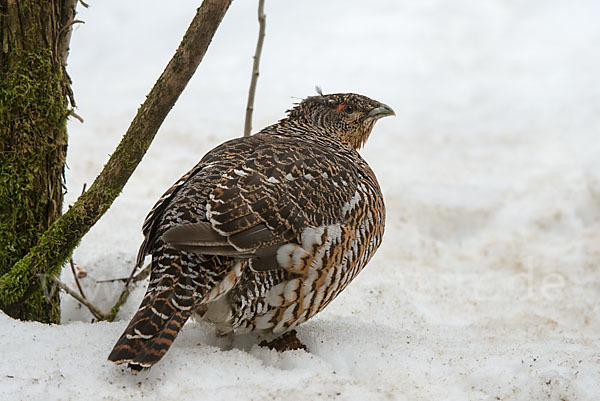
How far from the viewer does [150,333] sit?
9.96 ft

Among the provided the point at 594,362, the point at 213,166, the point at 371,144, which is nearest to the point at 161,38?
the point at 371,144

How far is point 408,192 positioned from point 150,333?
4.56 m

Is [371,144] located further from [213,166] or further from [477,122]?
[213,166]

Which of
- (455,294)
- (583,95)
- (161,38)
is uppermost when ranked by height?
(161,38)

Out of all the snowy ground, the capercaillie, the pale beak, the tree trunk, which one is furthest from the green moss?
the pale beak

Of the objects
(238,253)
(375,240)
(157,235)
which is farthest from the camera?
→ (375,240)

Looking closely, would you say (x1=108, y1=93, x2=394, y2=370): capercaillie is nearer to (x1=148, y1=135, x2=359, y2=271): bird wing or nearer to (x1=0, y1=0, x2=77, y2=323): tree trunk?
(x1=148, y1=135, x2=359, y2=271): bird wing

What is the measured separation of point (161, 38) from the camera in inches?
390

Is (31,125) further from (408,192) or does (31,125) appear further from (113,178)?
(408,192)

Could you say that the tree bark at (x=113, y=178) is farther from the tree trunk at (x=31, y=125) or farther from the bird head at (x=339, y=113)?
the bird head at (x=339, y=113)

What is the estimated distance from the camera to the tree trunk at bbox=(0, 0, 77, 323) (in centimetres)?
362

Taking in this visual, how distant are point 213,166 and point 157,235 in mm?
509

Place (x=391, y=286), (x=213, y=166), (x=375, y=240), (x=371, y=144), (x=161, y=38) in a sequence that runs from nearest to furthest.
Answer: (x=213, y=166), (x=375, y=240), (x=391, y=286), (x=371, y=144), (x=161, y=38)

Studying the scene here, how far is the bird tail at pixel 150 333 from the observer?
298 cm
